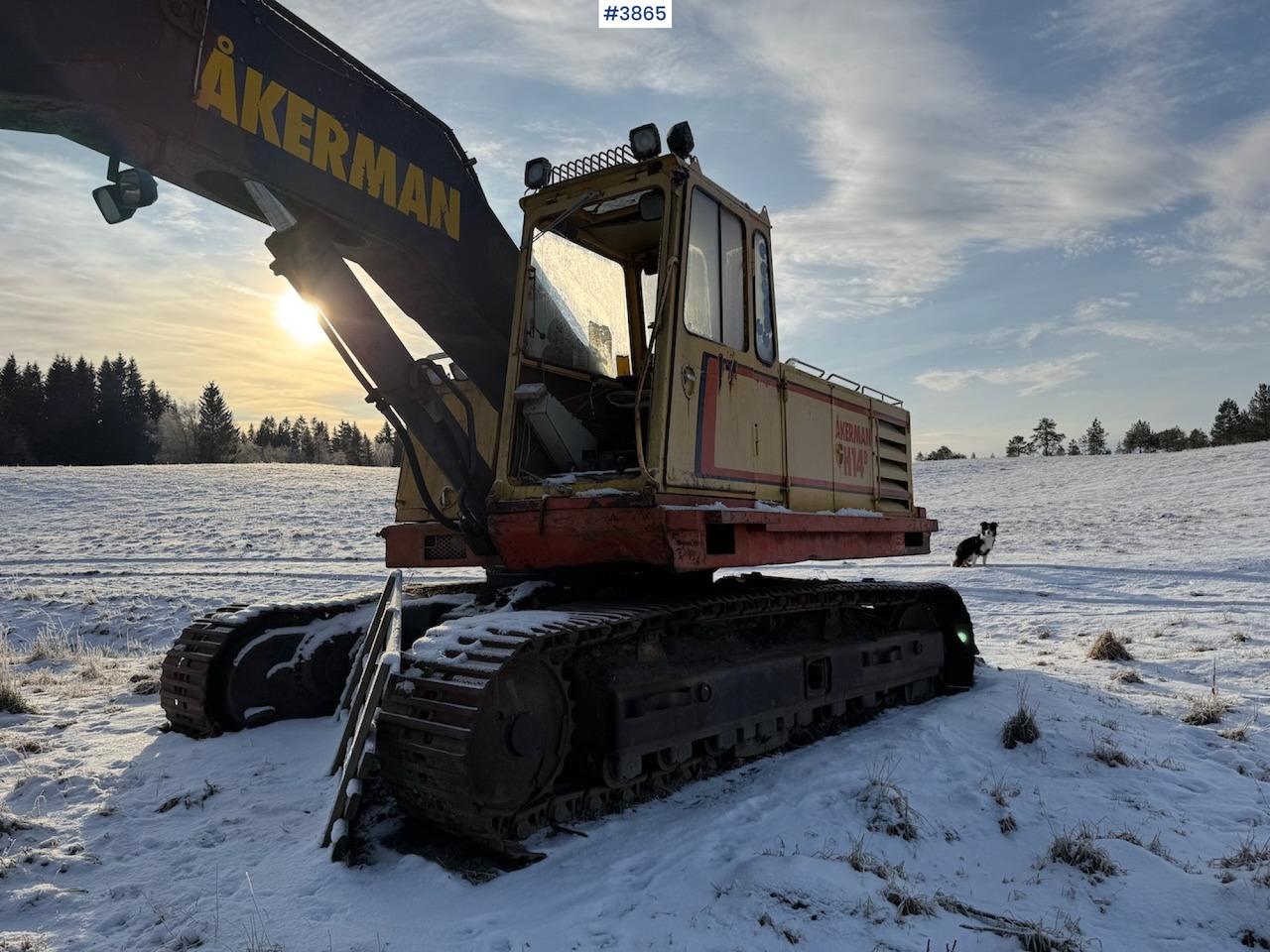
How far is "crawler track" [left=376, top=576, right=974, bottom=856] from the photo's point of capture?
4.04 meters

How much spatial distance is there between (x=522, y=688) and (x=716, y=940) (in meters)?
1.59

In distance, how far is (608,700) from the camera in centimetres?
473

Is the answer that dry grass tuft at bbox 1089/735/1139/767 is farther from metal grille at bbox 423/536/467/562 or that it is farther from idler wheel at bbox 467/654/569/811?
metal grille at bbox 423/536/467/562

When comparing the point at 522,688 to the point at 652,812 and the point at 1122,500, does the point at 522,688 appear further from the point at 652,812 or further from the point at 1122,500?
the point at 1122,500

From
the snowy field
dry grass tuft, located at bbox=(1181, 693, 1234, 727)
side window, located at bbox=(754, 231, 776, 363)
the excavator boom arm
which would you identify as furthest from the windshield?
dry grass tuft, located at bbox=(1181, 693, 1234, 727)

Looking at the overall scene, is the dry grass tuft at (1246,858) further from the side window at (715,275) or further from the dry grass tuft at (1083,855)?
the side window at (715,275)

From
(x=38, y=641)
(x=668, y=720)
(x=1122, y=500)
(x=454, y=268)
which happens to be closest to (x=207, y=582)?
(x=38, y=641)

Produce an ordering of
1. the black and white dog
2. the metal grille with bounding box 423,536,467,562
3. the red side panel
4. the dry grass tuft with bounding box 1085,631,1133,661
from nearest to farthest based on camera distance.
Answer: the red side panel < the metal grille with bounding box 423,536,467,562 < the dry grass tuft with bounding box 1085,631,1133,661 < the black and white dog

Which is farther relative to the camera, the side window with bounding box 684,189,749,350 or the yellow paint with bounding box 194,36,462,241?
the side window with bounding box 684,189,749,350

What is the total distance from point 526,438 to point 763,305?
214 cm

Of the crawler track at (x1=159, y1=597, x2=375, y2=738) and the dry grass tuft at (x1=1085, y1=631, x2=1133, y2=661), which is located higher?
the crawler track at (x1=159, y1=597, x2=375, y2=738)

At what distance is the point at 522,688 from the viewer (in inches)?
175

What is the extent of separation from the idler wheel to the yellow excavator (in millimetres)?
17

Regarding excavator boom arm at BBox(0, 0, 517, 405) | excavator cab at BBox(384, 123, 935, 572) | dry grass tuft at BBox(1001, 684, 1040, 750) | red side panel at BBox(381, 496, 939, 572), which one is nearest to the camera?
excavator boom arm at BBox(0, 0, 517, 405)
